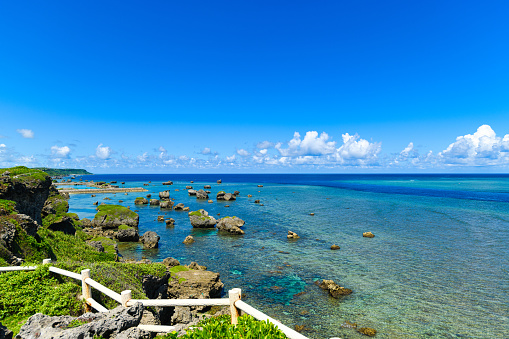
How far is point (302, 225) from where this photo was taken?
49.3 m

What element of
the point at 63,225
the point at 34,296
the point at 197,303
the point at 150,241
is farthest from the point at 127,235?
the point at 197,303

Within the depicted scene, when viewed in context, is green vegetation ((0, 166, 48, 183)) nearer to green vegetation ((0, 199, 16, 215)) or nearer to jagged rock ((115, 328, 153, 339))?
green vegetation ((0, 199, 16, 215))

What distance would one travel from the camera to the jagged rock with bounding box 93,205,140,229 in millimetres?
46656

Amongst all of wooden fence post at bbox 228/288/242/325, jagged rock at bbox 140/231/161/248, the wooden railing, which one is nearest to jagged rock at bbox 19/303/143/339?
the wooden railing

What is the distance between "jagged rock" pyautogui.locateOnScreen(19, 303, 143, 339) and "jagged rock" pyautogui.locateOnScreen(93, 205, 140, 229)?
44621 mm

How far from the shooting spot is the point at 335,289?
70.8ft

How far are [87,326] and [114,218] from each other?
155 ft

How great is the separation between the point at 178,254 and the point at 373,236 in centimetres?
→ 3046

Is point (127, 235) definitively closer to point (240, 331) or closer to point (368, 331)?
point (368, 331)

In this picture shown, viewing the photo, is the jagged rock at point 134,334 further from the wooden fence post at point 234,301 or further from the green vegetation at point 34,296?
the green vegetation at point 34,296

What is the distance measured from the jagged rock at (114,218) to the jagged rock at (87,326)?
44.6 meters

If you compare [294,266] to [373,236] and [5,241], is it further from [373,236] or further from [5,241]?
[5,241]

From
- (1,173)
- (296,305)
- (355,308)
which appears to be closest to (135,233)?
(1,173)

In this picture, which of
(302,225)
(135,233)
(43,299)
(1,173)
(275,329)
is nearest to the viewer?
(275,329)
